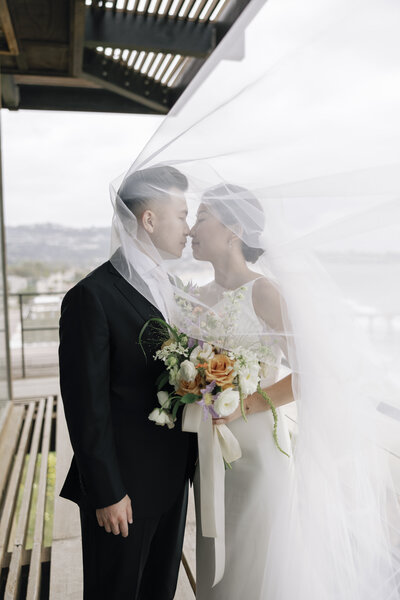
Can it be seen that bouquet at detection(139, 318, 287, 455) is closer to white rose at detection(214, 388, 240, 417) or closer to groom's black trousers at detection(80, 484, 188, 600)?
white rose at detection(214, 388, 240, 417)

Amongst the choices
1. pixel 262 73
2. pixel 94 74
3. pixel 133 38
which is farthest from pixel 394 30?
pixel 94 74

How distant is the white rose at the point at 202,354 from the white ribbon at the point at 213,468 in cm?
21

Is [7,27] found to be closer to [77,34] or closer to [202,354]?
[77,34]

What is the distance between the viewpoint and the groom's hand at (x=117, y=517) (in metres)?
1.55

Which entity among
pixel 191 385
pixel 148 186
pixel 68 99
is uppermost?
pixel 68 99

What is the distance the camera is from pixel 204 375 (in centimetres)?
147

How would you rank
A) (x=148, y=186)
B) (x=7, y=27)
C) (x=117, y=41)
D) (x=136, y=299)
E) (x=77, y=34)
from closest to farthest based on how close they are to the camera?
(x=148, y=186)
(x=136, y=299)
(x=7, y=27)
(x=77, y=34)
(x=117, y=41)

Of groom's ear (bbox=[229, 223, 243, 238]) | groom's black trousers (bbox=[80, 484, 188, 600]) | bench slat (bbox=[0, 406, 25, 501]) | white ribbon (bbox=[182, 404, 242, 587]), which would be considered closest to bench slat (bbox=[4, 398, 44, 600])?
bench slat (bbox=[0, 406, 25, 501])

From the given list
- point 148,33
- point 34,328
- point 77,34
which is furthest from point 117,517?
point 34,328

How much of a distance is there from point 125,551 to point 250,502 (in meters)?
0.41

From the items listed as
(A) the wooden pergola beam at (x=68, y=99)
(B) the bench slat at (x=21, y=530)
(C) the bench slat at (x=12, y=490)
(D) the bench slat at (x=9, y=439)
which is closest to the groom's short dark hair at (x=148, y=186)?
(B) the bench slat at (x=21, y=530)

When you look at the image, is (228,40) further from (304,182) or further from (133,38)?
(133,38)

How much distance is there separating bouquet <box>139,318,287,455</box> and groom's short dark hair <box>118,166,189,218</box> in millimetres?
337

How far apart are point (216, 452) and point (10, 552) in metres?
1.49
